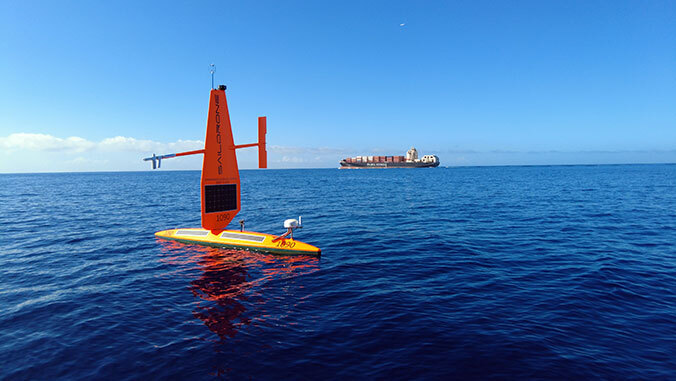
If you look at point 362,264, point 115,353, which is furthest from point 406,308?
point 115,353

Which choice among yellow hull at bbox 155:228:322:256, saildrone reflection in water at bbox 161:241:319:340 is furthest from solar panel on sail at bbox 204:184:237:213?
saildrone reflection in water at bbox 161:241:319:340

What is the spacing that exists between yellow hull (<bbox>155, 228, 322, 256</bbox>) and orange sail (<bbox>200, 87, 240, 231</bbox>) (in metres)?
0.85

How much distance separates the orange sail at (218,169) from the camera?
55.6 feet

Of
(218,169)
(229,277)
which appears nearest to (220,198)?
(218,169)

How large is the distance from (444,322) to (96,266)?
Result: 1652 centimetres

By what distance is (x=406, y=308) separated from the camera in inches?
406

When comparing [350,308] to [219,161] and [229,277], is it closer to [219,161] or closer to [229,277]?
[229,277]

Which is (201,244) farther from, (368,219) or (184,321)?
(368,219)

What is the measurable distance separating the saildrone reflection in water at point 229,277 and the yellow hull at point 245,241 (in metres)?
0.34

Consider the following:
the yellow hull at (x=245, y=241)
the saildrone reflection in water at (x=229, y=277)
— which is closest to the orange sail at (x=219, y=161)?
the yellow hull at (x=245, y=241)

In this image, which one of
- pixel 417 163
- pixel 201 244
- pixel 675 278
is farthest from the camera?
pixel 417 163

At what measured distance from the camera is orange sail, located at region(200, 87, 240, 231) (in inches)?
667

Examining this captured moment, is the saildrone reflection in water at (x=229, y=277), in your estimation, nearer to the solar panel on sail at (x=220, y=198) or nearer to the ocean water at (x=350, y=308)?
the ocean water at (x=350, y=308)

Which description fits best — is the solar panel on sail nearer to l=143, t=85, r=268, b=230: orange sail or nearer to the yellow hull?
l=143, t=85, r=268, b=230: orange sail
